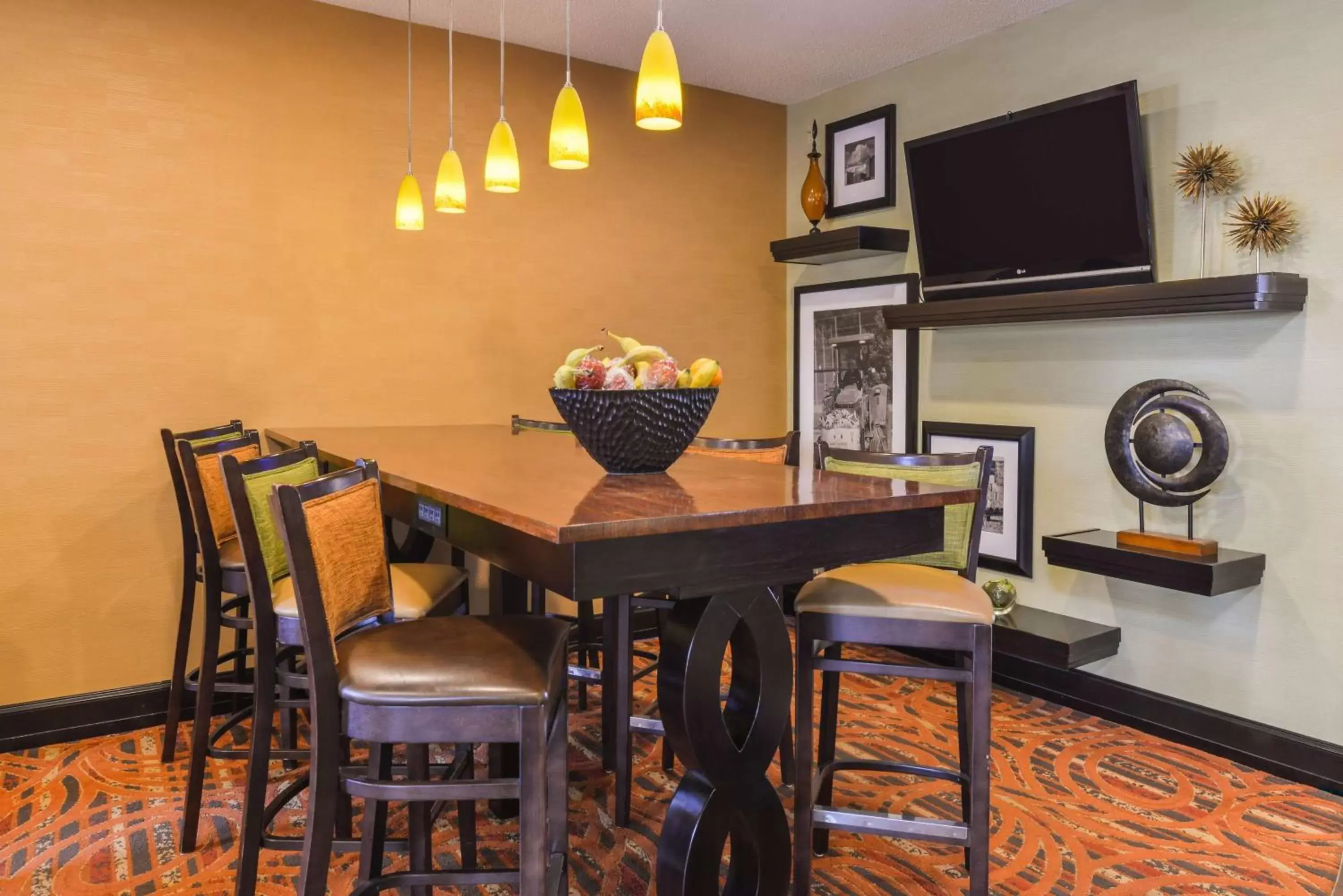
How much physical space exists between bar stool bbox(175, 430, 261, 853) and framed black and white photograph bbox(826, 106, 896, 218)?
9.75ft

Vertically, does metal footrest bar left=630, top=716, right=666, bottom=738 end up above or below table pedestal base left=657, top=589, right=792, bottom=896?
below

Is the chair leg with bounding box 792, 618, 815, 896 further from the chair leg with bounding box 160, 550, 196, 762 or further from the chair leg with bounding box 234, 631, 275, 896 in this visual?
the chair leg with bounding box 160, 550, 196, 762

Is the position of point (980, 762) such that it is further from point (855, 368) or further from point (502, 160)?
point (855, 368)

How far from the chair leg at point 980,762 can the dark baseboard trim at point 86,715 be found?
2509 mm

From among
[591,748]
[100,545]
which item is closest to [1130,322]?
[591,748]

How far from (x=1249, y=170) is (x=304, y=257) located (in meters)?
3.39

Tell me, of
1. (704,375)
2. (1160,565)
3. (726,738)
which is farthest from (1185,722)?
(704,375)

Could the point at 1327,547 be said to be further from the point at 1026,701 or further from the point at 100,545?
the point at 100,545

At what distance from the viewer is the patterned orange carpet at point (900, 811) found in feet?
7.32

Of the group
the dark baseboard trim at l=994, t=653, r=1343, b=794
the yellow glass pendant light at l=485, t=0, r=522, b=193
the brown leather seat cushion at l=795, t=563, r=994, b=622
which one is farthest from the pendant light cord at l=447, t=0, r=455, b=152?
the dark baseboard trim at l=994, t=653, r=1343, b=794

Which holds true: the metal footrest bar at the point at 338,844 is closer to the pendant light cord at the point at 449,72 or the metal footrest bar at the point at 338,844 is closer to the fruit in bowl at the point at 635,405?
the fruit in bowl at the point at 635,405

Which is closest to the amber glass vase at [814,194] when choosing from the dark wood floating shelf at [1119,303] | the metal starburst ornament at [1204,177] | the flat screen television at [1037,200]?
the flat screen television at [1037,200]

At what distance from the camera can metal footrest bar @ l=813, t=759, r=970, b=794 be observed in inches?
84.9

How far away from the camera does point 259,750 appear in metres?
1.88
